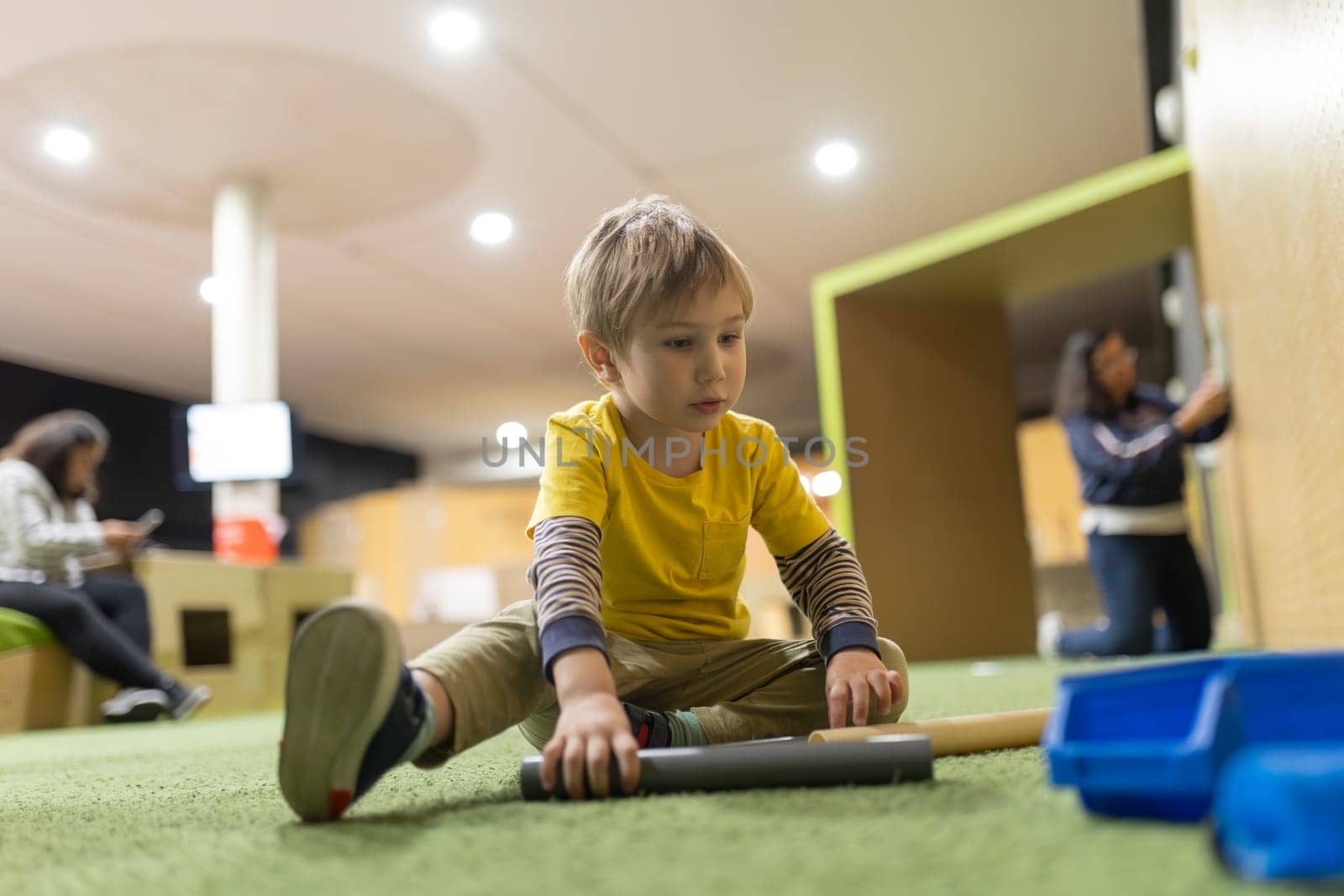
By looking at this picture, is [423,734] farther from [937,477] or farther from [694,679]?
[937,477]

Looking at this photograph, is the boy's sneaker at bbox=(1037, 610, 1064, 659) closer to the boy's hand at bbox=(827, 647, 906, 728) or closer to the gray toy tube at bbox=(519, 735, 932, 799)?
the boy's hand at bbox=(827, 647, 906, 728)

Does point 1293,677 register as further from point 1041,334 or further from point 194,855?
point 1041,334

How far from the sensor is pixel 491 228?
4211mm

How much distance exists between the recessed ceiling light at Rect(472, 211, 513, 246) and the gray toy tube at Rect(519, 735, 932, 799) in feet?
11.9

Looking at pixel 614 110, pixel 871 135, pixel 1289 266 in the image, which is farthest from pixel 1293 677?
pixel 871 135

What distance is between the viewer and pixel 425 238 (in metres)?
4.29

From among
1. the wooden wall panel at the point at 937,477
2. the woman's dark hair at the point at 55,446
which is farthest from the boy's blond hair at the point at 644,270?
the woman's dark hair at the point at 55,446

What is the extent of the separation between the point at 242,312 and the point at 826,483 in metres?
2.04

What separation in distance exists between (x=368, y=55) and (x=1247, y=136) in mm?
2224

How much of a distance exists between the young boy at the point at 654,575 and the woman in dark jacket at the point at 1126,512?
73.0 inches

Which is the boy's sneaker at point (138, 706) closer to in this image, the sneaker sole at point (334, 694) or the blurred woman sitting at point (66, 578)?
the blurred woman sitting at point (66, 578)

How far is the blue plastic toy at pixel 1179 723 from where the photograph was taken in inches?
17.5

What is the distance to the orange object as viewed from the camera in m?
3.58

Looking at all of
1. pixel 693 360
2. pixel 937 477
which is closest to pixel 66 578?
pixel 937 477
